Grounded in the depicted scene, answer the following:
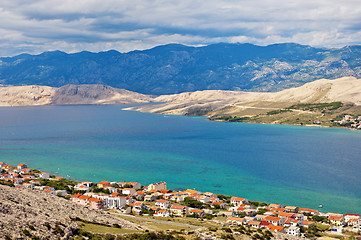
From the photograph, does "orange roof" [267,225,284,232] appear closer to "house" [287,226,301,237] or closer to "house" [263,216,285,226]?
"house" [287,226,301,237]

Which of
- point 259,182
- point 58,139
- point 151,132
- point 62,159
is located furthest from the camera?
point 151,132

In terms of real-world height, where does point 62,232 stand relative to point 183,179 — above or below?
above

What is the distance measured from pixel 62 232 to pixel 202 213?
3189 centimetres

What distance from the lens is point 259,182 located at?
79250mm

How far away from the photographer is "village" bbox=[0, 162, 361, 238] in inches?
2015

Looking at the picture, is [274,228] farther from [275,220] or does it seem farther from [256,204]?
[256,204]

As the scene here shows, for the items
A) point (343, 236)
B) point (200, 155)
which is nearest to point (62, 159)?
point (200, 155)

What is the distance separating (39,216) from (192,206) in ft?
116

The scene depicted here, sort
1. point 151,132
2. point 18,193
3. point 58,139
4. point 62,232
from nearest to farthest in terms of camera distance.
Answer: point 62,232, point 18,193, point 58,139, point 151,132

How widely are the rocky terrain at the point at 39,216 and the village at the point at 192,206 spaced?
336 inches

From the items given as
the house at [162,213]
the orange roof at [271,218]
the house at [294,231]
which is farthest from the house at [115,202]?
the house at [294,231]

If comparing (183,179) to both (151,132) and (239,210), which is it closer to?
(239,210)

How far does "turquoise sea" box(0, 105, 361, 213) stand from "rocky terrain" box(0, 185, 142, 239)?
3886 centimetres

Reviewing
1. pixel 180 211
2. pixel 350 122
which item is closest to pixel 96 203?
pixel 180 211
